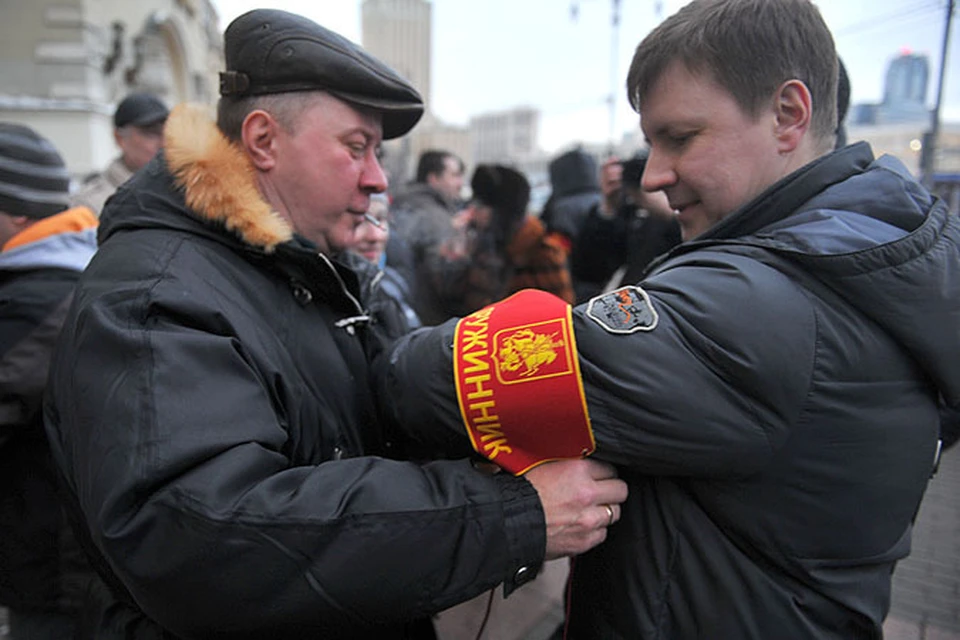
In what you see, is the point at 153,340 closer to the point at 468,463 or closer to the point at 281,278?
the point at 281,278

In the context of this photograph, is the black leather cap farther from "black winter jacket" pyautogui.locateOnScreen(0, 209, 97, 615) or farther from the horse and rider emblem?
"black winter jacket" pyautogui.locateOnScreen(0, 209, 97, 615)

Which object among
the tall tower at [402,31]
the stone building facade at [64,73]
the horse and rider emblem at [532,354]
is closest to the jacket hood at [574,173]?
the horse and rider emblem at [532,354]

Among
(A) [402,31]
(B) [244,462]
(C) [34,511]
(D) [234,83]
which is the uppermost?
(A) [402,31]

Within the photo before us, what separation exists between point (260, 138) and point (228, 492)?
2.73 ft

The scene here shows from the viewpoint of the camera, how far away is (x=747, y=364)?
957 mm

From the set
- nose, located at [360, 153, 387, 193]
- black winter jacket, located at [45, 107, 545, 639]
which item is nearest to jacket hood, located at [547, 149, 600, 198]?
nose, located at [360, 153, 387, 193]

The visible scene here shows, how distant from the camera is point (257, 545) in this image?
0.98m

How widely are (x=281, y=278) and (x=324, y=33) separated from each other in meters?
0.55

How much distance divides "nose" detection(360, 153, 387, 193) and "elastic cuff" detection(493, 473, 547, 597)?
813 millimetres

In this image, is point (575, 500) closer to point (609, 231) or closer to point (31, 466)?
point (31, 466)

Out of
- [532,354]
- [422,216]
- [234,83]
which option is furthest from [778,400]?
[422,216]

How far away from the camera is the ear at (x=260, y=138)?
145cm

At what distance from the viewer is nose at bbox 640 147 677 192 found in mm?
1241

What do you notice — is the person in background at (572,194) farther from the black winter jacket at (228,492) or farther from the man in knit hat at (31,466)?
the black winter jacket at (228,492)
